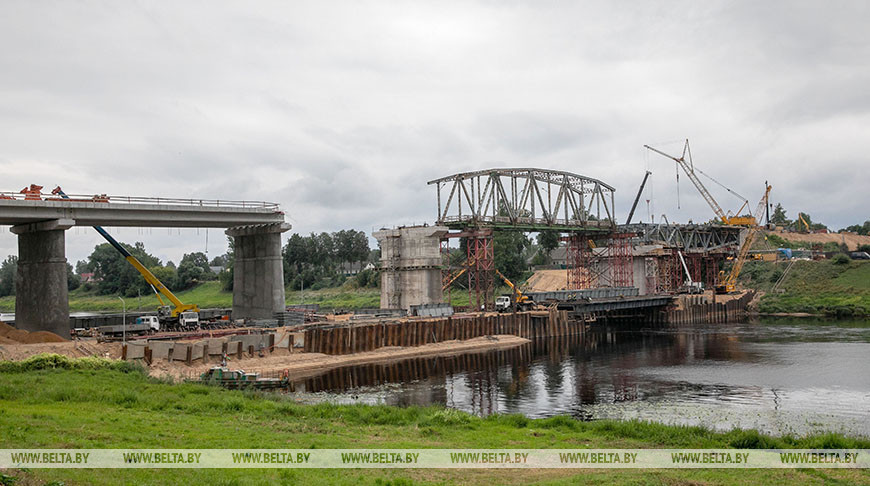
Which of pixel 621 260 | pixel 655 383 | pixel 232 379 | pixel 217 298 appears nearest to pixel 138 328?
pixel 232 379

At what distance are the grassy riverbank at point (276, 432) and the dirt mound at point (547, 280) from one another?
114519 mm

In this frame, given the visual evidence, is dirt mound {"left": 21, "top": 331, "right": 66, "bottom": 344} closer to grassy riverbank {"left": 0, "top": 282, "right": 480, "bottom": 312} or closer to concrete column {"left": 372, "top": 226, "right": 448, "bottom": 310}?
concrete column {"left": 372, "top": 226, "right": 448, "bottom": 310}

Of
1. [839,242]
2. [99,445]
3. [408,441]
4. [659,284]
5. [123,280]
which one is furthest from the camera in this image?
[839,242]

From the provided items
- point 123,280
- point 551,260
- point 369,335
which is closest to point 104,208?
point 369,335

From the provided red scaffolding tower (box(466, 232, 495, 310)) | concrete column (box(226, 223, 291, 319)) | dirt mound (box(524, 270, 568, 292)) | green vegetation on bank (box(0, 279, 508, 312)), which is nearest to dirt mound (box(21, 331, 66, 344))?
concrete column (box(226, 223, 291, 319))

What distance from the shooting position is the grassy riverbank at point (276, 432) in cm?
1612

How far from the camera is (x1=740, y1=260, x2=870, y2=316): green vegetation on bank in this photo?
9938cm

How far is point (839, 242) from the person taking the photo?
520 feet

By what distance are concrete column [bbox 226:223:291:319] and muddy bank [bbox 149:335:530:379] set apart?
27.4 ft

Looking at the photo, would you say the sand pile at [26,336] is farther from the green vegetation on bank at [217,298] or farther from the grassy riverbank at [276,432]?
the green vegetation on bank at [217,298]

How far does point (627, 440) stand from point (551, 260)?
14715 cm

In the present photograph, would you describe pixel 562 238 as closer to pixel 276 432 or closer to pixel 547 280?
pixel 547 280

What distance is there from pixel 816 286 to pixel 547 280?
5143 centimetres

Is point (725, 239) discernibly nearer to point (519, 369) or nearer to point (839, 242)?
point (839, 242)
